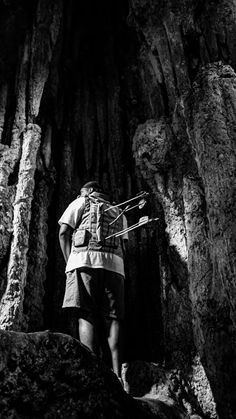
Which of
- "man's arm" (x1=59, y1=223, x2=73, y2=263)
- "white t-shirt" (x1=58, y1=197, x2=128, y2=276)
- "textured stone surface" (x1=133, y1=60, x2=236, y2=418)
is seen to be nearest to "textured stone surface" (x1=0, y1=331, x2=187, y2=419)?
"textured stone surface" (x1=133, y1=60, x2=236, y2=418)

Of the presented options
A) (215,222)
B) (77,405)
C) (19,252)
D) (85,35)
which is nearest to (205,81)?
(215,222)

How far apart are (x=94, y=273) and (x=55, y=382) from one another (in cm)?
171

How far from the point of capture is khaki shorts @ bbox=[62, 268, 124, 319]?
3686mm

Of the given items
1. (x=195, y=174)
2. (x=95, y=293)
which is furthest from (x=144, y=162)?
(x=95, y=293)

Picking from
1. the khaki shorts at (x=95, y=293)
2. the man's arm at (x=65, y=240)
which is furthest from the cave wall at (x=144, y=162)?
the man's arm at (x=65, y=240)

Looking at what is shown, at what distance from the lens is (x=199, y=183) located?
4.38 metres

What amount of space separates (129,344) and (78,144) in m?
3.48

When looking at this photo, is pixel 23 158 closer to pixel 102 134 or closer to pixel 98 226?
pixel 98 226

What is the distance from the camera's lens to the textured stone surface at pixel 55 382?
198 centimetres

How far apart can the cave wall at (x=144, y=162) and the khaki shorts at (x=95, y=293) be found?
27.8 inches

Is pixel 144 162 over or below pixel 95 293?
over

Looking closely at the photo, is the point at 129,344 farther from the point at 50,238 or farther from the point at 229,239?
the point at 229,239

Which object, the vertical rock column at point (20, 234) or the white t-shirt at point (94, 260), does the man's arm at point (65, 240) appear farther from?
the vertical rock column at point (20, 234)

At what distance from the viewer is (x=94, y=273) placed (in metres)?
3.77
